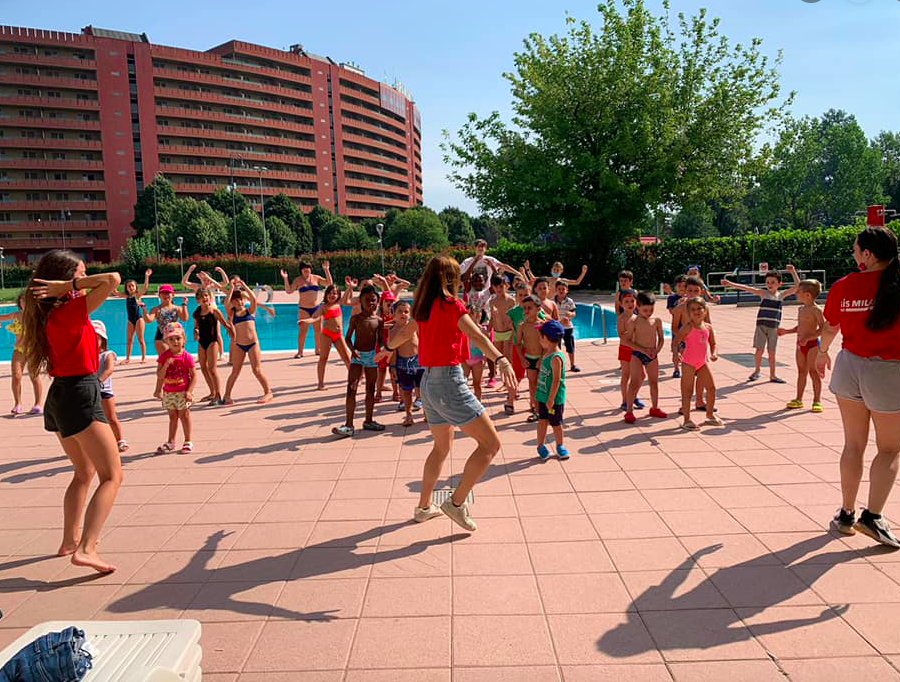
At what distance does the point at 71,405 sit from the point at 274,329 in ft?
66.6

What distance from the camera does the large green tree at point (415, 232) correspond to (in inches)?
2916

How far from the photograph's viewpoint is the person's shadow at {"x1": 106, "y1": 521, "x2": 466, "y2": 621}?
3617 millimetres

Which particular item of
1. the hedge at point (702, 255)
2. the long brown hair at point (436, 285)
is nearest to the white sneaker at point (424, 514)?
the long brown hair at point (436, 285)

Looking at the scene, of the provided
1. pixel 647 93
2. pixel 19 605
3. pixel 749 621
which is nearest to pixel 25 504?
pixel 19 605

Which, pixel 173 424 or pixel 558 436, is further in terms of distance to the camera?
pixel 173 424

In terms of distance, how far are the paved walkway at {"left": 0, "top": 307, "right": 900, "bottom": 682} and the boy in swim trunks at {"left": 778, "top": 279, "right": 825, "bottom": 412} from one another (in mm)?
794

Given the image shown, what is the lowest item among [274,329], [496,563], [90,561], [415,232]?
[274,329]

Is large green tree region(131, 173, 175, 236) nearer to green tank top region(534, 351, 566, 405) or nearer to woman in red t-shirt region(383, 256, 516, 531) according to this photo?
green tank top region(534, 351, 566, 405)

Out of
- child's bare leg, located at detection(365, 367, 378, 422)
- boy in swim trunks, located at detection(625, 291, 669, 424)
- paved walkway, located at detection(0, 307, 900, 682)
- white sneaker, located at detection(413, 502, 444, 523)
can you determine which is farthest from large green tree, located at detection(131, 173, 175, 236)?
white sneaker, located at detection(413, 502, 444, 523)

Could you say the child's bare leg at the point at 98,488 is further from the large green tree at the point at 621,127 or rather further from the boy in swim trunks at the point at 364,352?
the large green tree at the point at 621,127

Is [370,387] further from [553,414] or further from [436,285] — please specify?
[436,285]

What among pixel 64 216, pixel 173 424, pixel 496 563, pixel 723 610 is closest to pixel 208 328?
pixel 173 424

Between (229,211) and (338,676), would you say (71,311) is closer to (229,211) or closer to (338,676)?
(338,676)

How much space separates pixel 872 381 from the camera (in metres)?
3.98
